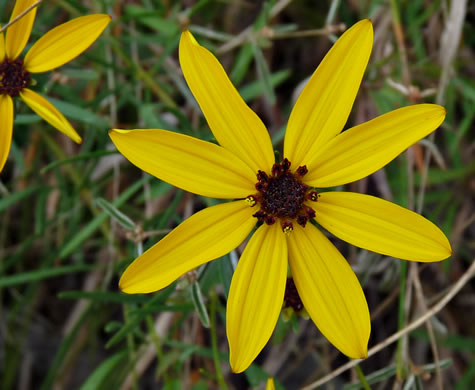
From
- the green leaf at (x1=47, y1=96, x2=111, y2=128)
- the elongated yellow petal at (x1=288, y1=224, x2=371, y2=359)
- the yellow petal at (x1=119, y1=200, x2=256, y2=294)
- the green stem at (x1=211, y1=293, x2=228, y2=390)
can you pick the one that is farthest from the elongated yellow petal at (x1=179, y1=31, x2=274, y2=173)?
the green leaf at (x1=47, y1=96, x2=111, y2=128)

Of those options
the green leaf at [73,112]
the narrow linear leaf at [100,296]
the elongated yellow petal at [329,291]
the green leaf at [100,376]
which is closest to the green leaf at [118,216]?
the narrow linear leaf at [100,296]

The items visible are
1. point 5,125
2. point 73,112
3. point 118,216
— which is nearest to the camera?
point 5,125

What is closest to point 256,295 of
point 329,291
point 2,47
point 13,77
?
point 329,291

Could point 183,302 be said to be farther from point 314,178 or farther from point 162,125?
point 314,178

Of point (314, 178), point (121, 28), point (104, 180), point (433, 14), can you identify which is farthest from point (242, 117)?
point (433, 14)

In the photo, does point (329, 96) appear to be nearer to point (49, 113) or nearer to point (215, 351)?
point (49, 113)
